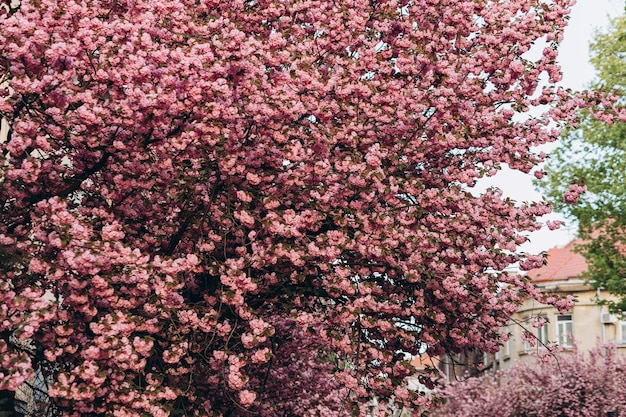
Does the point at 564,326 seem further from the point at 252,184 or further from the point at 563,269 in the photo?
the point at 252,184

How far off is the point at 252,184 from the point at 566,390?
18634 mm

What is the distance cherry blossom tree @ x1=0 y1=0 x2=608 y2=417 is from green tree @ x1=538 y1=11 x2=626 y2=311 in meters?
17.6

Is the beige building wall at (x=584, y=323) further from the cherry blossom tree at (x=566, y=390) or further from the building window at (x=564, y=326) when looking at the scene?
the cherry blossom tree at (x=566, y=390)

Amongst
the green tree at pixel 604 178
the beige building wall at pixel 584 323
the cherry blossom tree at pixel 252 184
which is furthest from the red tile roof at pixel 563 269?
the cherry blossom tree at pixel 252 184

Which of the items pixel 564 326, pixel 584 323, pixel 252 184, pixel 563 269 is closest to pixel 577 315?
pixel 584 323

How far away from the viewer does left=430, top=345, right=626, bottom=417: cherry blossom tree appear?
25.0 meters

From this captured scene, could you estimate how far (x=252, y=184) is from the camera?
32.9ft

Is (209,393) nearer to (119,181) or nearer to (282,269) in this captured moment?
(282,269)

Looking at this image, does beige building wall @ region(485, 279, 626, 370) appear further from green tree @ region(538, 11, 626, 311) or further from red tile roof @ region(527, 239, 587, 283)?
green tree @ region(538, 11, 626, 311)

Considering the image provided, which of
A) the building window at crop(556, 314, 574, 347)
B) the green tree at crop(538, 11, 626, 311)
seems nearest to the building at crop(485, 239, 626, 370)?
the building window at crop(556, 314, 574, 347)

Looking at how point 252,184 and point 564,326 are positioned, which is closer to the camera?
point 252,184

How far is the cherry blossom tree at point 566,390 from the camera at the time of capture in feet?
82.1

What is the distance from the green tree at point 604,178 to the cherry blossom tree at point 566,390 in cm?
301

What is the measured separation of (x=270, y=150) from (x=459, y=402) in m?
22.7
